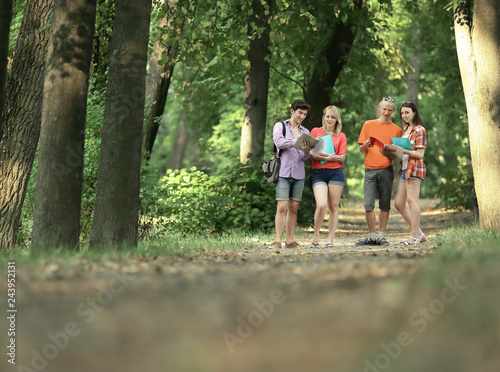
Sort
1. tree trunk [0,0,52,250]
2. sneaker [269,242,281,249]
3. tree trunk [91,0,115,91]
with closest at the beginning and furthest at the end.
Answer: tree trunk [0,0,52,250]
sneaker [269,242,281,249]
tree trunk [91,0,115,91]

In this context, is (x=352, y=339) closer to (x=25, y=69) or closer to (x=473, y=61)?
(x=25, y=69)

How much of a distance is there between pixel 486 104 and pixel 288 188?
3.80 meters

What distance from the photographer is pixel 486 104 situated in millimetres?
11453

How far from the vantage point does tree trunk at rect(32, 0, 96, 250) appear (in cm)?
809

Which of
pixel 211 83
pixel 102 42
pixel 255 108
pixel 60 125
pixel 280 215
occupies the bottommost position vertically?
pixel 280 215

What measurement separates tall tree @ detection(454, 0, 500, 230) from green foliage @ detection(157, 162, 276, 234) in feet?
15.8

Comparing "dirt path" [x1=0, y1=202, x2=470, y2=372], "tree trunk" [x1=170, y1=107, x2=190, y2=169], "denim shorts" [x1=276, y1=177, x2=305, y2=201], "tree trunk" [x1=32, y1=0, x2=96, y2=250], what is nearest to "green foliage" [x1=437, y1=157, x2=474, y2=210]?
"denim shorts" [x1=276, y1=177, x2=305, y2=201]

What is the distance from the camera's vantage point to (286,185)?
10555 millimetres

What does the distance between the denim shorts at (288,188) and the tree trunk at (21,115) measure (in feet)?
12.8

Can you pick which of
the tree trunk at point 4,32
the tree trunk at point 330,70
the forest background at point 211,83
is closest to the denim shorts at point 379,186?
the forest background at point 211,83

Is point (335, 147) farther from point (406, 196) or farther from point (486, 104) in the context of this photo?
point (486, 104)

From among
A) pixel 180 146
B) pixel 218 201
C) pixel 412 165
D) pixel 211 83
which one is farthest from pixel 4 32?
pixel 180 146

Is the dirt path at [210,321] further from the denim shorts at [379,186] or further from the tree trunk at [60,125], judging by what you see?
the denim shorts at [379,186]

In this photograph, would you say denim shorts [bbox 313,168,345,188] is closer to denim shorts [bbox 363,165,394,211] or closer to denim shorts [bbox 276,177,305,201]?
denim shorts [bbox 276,177,305,201]
